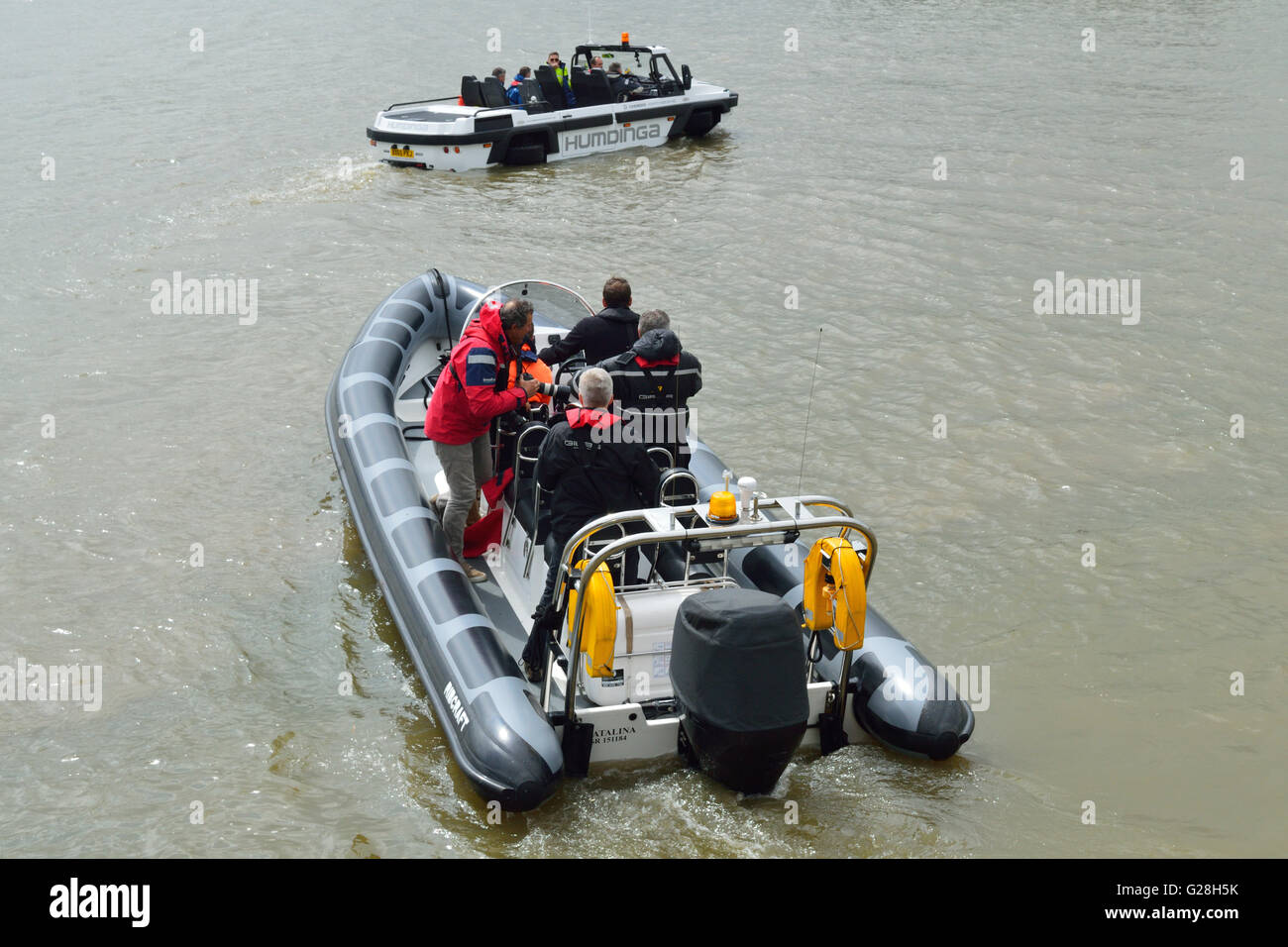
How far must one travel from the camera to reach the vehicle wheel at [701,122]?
16.5 meters

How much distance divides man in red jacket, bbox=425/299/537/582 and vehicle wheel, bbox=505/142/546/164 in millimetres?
9908

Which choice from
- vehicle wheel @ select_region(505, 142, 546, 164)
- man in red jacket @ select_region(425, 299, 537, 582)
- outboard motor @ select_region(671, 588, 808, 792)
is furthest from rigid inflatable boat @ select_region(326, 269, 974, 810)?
vehicle wheel @ select_region(505, 142, 546, 164)

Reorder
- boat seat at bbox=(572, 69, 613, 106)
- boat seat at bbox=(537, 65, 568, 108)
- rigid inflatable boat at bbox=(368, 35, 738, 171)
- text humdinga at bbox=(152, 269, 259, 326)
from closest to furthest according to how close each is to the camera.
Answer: text humdinga at bbox=(152, 269, 259, 326), rigid inflatable boat at bbox=(368, 35, 738, 171), boat seat at bbox=(537, 65, 568, 108), boat seat at bbox=(572, 69, 613, 106)

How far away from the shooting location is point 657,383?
5672 mm

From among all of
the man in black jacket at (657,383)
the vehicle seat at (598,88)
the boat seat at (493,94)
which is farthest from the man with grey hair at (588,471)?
the vehicle seat at (598,88)

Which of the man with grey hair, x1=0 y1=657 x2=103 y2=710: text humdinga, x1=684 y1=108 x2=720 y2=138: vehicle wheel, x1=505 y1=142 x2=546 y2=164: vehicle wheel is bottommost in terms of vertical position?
x1=0 y1=657 x2=103 y2=710: text humdinga

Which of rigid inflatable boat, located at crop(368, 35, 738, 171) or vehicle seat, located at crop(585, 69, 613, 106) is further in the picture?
vehicle seat, located at crop(585, 69, 613, 106)

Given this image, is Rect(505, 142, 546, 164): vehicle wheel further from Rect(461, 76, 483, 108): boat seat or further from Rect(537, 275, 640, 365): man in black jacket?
Rect(537, 275, 640, 365): man in black jacket

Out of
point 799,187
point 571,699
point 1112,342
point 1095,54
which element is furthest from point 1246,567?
point 1095,54

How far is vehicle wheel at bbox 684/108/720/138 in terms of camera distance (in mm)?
16469

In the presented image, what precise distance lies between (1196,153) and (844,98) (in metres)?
5.35

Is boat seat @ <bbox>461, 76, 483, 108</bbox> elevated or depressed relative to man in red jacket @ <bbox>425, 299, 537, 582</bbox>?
elevated

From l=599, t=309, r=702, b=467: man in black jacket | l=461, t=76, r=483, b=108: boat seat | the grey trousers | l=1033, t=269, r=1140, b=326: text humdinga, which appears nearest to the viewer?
l=599, t=309, r=702, b=467: man in black jacket

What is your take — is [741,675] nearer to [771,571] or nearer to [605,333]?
[771,571]
